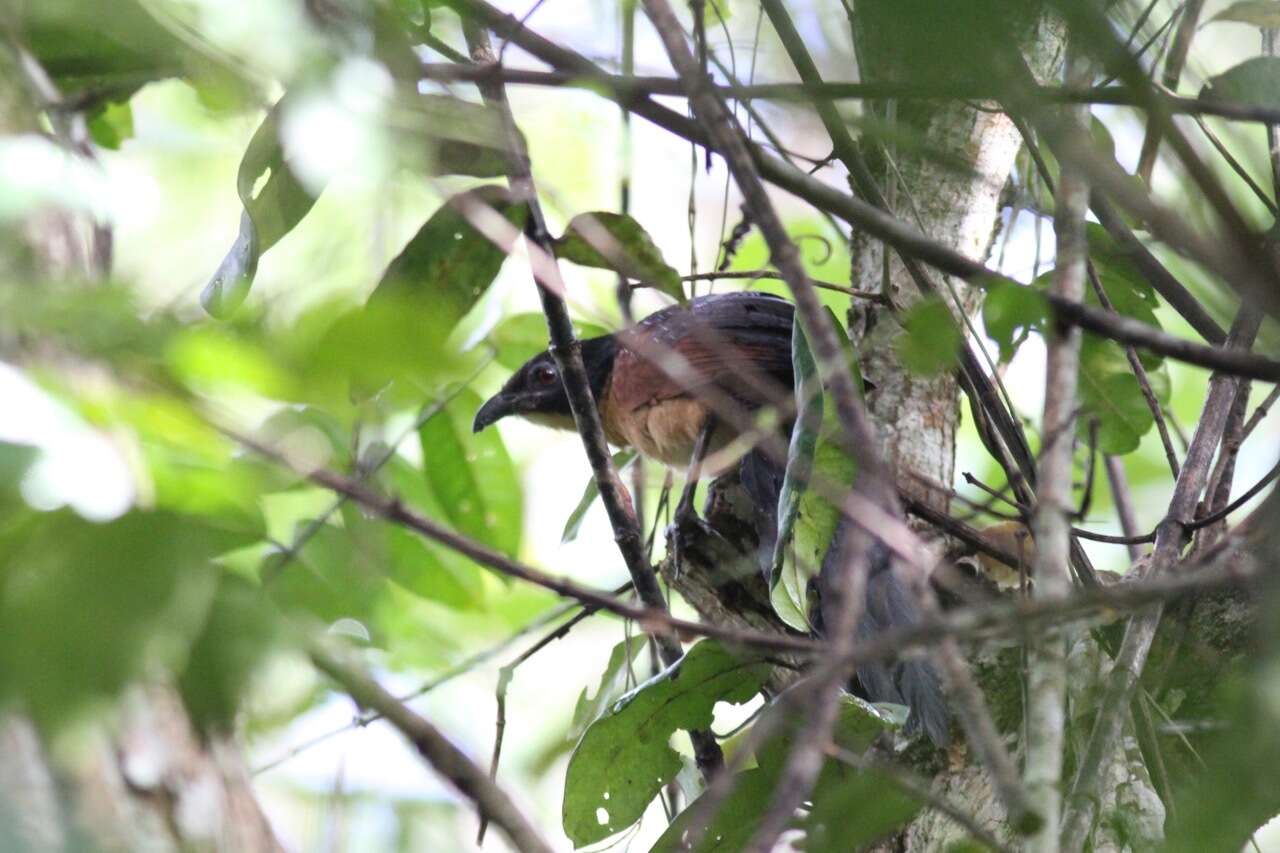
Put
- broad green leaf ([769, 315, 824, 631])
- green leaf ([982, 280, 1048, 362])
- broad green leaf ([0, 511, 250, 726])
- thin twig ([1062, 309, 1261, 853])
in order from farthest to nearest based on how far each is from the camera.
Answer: broad green leaf ([769, 315, 824, 631]), thin twig ([1062, 309, 1261, 853]), green leaf ([982, 280, 1048, 362]), broad green leaf ([0, 511, 250, 726])

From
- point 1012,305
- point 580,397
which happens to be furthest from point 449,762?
point 580,397

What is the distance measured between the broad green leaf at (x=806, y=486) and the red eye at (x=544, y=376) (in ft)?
8.28

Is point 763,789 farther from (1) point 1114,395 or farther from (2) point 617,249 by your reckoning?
(1) point 1114,395

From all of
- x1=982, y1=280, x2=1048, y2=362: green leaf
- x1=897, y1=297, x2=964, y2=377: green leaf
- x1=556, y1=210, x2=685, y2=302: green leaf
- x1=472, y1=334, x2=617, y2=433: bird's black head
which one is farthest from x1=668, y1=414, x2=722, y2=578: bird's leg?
x1=897, y1=297, x2=964, y2=377: green leaf

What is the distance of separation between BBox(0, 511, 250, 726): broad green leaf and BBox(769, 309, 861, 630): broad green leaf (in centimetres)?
100

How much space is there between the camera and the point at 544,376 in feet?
16.2

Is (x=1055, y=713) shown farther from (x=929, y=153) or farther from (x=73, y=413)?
(x=73, y=413)

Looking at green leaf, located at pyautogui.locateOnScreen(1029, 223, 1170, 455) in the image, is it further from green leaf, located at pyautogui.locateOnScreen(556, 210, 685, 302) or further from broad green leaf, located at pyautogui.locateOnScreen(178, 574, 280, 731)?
broad green leaf, located at pyautogui.locateOnScreen(178, 574, 280, 731)

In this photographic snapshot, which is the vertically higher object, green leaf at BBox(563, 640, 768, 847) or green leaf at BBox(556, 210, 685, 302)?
green leaf at BBox(556, 210, 685, 302)

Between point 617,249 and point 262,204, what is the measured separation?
64 cm

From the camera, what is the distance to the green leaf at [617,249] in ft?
6.75

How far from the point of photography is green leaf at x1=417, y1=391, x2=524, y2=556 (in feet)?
11.0

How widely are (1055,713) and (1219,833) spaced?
30 centimetres

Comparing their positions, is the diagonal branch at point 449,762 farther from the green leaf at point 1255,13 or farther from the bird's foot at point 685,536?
the green leaf at point 1255,13
